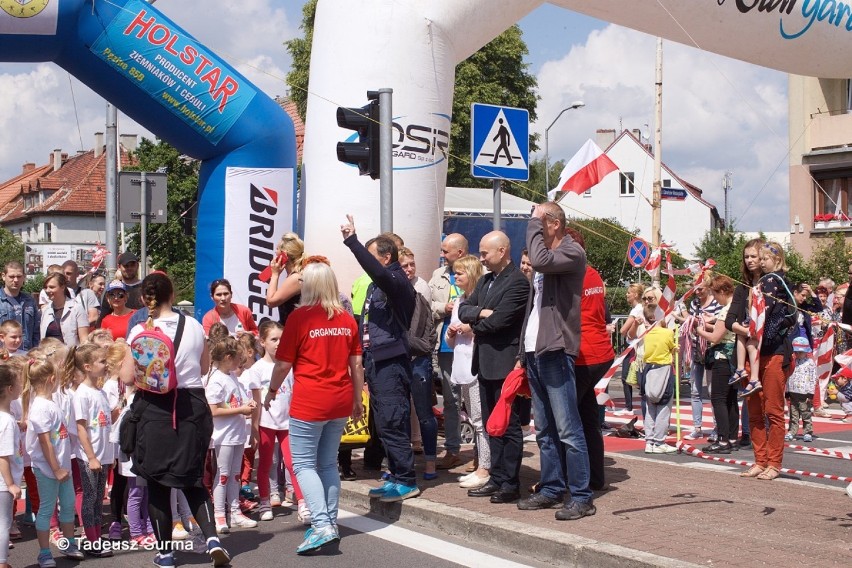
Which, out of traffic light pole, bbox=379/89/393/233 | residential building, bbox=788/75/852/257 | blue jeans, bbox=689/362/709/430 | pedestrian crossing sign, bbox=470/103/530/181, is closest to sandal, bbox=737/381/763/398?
pedestrian crossing sign, bbox=470/103/530/181

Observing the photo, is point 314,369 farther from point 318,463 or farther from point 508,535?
point 508,535

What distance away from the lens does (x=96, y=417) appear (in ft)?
24.0

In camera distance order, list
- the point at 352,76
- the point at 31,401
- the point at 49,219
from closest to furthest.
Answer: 1. the point at 31,401
2. the point at 352,76
3. the point at 49,219

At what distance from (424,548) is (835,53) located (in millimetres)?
9719

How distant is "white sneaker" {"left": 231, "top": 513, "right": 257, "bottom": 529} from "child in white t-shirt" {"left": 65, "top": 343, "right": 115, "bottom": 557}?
3.22 ft

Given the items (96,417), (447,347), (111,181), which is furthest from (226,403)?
(111,181)

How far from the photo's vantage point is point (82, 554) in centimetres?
692

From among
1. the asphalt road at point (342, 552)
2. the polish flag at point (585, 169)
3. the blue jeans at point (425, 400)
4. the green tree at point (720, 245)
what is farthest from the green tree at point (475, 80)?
the asphalt road at point (342, 552)

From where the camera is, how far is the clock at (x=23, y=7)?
11.0 metres

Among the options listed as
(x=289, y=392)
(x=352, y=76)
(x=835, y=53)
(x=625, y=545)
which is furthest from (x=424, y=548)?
(x=835, y=53)

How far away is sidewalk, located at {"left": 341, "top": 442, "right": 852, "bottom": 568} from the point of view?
19.9 ft

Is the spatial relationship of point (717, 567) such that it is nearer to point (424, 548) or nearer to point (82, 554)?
point (424, 548)

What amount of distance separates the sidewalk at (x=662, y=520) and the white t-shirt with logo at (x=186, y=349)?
207 cm

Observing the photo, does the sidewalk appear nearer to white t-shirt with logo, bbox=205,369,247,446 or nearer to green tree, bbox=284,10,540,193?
white t-shirt with logo, bbox=205,369,247,446
